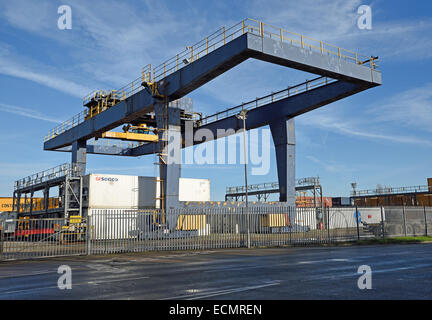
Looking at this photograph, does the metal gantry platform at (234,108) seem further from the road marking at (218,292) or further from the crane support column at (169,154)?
the road marking at (218,292)

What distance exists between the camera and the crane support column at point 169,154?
3002cm

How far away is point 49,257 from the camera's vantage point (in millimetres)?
18312

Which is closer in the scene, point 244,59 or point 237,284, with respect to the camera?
point 237,284

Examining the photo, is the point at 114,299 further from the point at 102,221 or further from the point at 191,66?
the point at 191,66

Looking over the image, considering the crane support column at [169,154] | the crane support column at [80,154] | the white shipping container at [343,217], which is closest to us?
the white shipping container at [343,217]

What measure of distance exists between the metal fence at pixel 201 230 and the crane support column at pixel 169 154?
3.07 m

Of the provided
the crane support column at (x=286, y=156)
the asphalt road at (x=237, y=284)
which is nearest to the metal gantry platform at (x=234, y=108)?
the crane support column at (x=286, y=156)

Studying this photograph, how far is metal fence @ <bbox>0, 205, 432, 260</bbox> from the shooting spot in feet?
63.6

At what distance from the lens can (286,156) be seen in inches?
1385

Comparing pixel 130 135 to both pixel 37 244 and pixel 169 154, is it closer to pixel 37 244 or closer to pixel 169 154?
pixel 169 154

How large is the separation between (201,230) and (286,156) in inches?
542

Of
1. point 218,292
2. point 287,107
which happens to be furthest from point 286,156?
point 218,292
